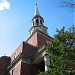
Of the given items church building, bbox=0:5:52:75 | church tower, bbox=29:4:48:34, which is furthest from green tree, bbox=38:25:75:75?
church tower, bbox=29:4:48:34

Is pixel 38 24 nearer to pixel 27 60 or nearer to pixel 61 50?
pixel 27 60

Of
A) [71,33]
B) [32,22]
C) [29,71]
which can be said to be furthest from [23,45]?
[71,33]

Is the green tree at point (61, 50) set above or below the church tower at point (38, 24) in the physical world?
below

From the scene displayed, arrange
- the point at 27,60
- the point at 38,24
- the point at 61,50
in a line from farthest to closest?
1. the point at 38,24
2. the point at 27,60
3. the point at 61,50

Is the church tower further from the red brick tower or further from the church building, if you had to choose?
the red brick tower

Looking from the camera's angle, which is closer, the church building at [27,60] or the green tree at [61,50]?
the green tree at [61,50]

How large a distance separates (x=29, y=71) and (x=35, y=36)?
9670 millimetres

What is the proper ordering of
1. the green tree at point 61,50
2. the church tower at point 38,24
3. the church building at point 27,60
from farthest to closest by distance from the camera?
1. the church tower at point 38,24
2. the church building at point 27,60
3. the green tree at point 61,50

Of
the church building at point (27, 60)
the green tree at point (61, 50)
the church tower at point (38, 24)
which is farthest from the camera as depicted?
the church tower at point (38, 24)

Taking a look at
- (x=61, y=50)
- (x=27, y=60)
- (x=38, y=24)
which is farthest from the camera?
(x=38, y=24)

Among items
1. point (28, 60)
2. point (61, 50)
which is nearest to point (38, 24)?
point (28, 60)

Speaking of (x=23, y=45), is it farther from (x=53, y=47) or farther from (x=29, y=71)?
(x=53, y=47)

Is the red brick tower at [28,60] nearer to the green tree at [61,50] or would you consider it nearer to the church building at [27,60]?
the church building at [27,60]

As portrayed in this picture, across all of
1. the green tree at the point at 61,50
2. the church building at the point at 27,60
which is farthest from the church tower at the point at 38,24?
the green tree at the point at 61,50
